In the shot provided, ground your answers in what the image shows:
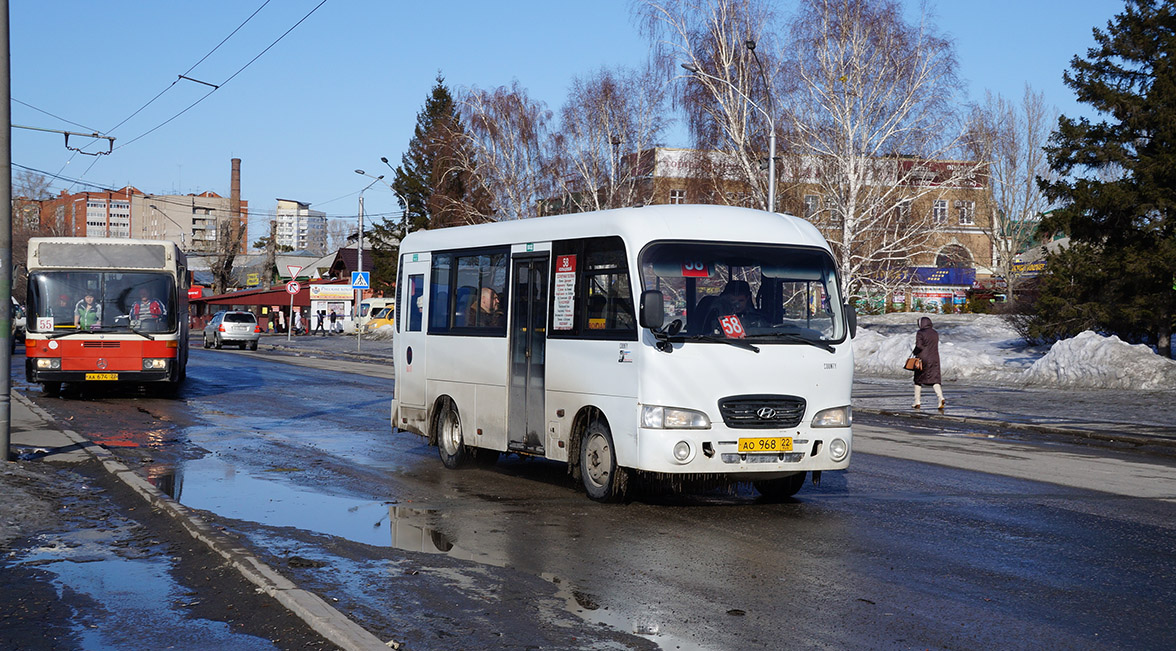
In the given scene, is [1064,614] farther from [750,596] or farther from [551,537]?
[551,537]

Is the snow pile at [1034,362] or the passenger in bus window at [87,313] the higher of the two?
the passenger in bus window at [87,313]

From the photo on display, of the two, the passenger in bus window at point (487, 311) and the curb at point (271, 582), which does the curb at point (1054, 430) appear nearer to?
the passenger in bus window at point (487, 311)

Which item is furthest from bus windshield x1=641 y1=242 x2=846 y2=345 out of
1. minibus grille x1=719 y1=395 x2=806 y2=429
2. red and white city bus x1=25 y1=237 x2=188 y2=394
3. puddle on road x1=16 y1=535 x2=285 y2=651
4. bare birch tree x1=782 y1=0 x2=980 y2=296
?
bare birch tree x1=782 y1=0 x2=980 y2=296

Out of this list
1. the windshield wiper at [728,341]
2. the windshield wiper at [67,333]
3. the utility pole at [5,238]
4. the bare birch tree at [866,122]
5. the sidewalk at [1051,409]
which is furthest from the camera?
the bare birch tree at [866,122]

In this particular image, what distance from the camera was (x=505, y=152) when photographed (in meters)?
53.6

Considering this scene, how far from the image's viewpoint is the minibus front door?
445 inches

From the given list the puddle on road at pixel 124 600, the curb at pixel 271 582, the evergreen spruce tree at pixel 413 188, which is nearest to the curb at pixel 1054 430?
the curb at pixel 271 582

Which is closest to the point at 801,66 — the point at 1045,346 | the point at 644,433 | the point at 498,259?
the point at 1045,346

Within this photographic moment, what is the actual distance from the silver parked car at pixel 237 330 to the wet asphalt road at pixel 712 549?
41355 millimetres

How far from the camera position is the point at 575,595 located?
6.82m

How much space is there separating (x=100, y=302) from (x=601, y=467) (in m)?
15.3

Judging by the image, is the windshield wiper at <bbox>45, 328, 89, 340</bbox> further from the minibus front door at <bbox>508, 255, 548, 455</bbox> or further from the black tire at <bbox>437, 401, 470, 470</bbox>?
the minibus front door at <bbox>508, 255, 548, 455</bbox>

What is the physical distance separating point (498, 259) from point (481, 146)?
41.7 metres

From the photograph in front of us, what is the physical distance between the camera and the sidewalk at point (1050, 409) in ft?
58.7
